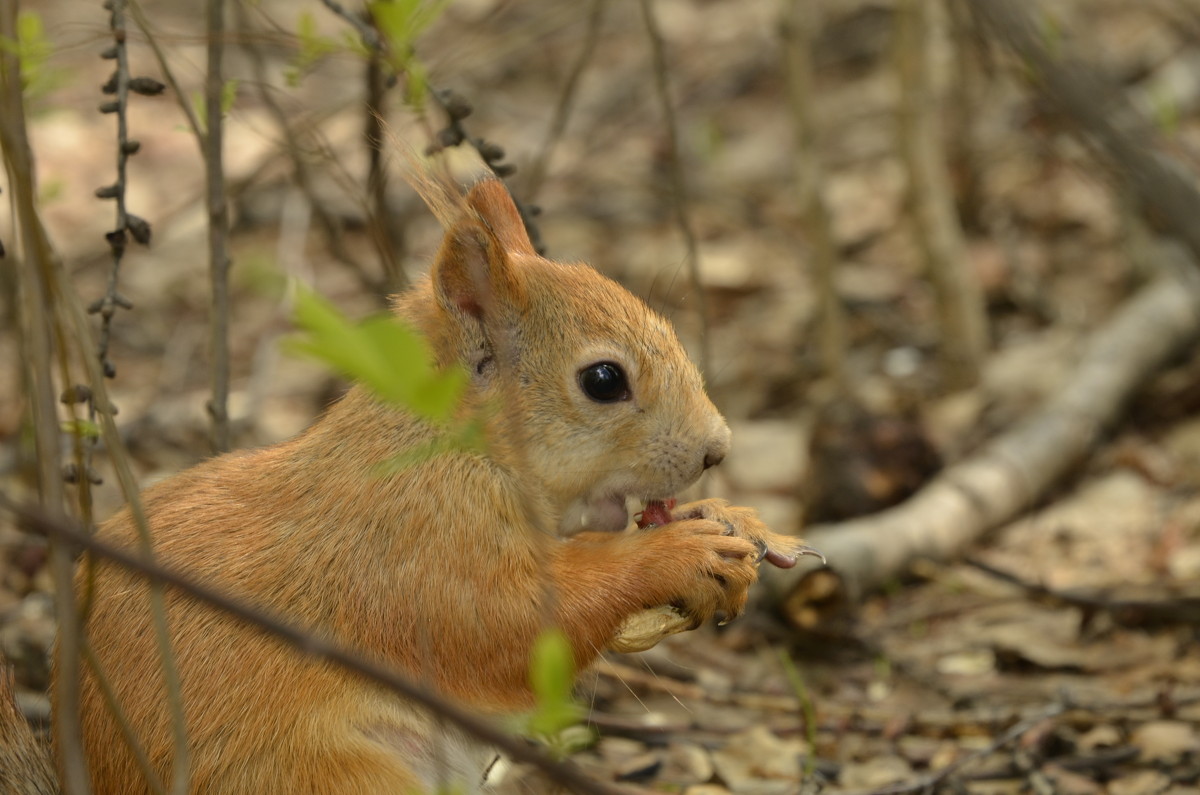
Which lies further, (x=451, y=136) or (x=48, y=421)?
(x=451, y=136)

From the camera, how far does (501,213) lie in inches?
111

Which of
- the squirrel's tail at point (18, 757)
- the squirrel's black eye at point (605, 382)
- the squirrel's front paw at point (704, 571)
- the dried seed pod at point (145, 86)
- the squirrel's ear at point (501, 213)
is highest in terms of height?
the squirrel's ear at point (501, 213)

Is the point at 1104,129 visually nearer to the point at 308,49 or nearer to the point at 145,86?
the point at 308,49

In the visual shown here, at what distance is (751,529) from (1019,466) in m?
2.20

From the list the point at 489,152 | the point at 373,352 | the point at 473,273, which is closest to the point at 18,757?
the point at 473,273

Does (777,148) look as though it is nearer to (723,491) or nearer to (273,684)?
(723,491)

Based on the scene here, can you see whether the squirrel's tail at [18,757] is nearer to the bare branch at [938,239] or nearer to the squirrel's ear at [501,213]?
the squirrel's ear at [501,213]

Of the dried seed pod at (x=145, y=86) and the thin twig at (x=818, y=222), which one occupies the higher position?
the thin twig at (x=818, y=222)

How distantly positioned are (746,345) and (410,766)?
4128mm

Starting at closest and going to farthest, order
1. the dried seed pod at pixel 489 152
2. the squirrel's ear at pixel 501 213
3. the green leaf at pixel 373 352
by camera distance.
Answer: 1. the green leaf at pixel 373 352
2. the squirrel's ear at pixel 501 213
3. the dried seed pod at pixel 489 152

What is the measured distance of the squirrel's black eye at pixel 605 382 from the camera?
2527 millimetres

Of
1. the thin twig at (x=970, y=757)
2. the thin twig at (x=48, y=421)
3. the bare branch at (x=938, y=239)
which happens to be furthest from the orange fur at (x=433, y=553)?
the bare branch at (x=938, y=239)

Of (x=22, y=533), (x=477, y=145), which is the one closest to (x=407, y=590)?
(x=477, y=145)

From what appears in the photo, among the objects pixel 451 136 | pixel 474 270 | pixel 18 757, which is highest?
pixel 451 136
